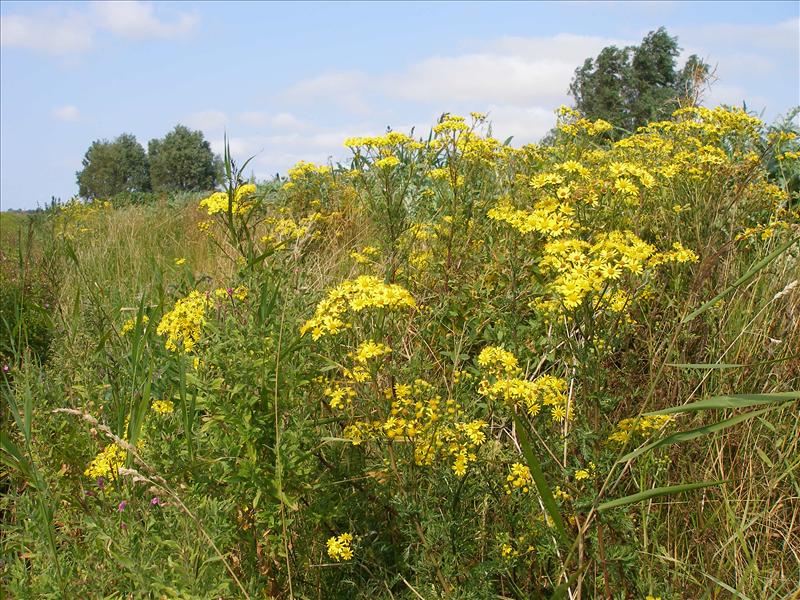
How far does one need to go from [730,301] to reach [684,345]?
0.42 meters

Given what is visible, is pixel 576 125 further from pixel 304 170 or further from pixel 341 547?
pixel 341 547

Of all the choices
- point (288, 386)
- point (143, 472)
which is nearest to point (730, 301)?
point (288, 386)

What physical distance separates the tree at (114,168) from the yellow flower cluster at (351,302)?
5895 centimetres

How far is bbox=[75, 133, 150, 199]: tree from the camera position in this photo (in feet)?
188

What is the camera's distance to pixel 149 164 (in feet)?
191

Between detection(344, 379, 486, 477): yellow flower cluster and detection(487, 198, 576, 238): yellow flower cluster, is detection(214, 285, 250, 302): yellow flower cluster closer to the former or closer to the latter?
detection(344, 379, 486, 477): yellow flower cluster

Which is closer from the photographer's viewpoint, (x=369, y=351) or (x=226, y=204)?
(x=369, y=351)

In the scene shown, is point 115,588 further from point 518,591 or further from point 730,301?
point 730,301

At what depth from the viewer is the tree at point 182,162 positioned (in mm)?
53906

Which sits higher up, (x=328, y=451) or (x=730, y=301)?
(x=730, y=301)

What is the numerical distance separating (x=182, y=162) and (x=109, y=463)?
55388 millimetres

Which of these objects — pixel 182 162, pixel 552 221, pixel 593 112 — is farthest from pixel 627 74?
pixel 552 221

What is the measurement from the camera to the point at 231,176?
2.28 meters

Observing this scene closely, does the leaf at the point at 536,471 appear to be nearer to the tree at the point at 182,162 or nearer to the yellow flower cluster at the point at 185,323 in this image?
the yellow flower cluster at the point at 185,323
